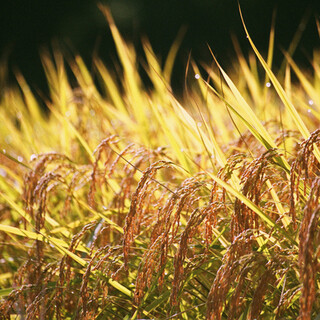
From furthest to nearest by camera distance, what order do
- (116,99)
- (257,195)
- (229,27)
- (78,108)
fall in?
(229,27) → (116,99) → (78,108) → (257,195)

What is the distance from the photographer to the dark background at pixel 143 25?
8.88 m

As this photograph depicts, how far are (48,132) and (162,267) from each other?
2.33 meters

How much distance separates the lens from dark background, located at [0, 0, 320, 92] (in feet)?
29.1

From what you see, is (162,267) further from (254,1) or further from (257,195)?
(254,1)

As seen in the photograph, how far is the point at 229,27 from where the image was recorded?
910 cm

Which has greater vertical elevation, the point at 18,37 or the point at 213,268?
the point at 18,37

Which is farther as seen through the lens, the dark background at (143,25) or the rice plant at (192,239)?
the dark background at (143,25)

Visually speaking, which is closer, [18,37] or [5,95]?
[5,95]

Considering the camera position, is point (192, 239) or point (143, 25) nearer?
point (192, 239)

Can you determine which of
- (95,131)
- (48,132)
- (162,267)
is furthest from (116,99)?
(162,267)

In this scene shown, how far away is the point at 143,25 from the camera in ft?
31.7

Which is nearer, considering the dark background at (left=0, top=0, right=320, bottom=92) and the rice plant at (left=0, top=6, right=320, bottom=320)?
the rice plant at (left=0, top=6, right=320, bottom=320)

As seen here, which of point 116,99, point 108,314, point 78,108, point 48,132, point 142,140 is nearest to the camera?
point 108,314

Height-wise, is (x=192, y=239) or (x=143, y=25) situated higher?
(x=143, y=25)
